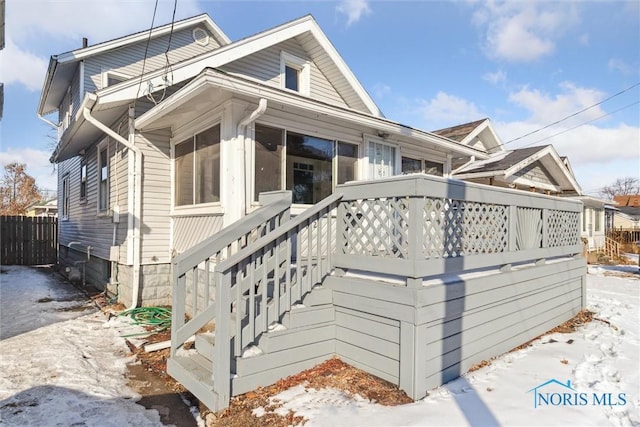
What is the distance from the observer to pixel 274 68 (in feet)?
24.4

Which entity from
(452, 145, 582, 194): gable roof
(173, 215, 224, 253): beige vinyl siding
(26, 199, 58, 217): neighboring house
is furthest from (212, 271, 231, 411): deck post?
(26, 199, 58, 217): neighboring house

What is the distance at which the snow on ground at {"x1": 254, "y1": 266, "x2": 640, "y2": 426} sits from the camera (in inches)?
105

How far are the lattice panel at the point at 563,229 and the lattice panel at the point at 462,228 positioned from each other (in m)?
1.60

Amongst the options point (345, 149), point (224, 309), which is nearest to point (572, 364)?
point (224, 309)

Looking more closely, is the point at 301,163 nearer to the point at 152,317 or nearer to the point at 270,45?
the point at 270,45

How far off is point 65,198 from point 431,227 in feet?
43.7

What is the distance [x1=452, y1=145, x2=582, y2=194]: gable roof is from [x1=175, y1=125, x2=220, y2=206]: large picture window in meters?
7.07

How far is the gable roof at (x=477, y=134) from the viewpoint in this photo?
41.0ft

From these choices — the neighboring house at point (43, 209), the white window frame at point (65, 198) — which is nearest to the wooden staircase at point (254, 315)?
the white window frame at point (65, 198)

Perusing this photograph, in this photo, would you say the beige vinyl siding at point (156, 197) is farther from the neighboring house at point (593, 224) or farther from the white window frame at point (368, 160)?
the neighboring house at point (593, 224)

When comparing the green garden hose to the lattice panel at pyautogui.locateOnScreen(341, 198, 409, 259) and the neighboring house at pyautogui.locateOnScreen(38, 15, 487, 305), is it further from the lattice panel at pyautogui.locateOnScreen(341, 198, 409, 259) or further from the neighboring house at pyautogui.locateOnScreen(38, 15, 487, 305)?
the lattice panel at pyautogui.locateOnScreen(341, 198, 409, 259)

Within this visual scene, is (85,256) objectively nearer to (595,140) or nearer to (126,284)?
(126,284)

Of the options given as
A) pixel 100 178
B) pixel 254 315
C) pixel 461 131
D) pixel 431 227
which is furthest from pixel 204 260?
pixel 461 131

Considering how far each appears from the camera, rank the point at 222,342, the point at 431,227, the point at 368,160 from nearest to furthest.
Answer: the point at 222,342
the point at 431,227
the point at 368,160
